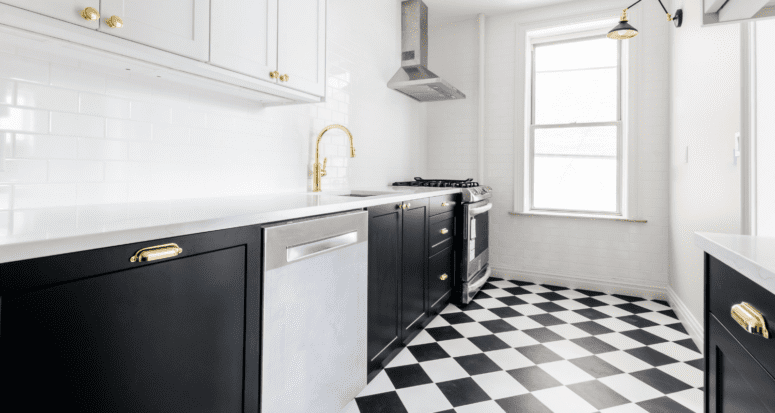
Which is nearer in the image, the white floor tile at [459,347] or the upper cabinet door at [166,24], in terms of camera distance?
the upper cabinet door at [166,24]

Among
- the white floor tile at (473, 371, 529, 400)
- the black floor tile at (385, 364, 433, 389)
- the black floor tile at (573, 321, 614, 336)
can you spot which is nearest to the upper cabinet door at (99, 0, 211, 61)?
the black floor tile at (385, 364, 433, 389)

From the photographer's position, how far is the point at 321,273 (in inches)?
60.2

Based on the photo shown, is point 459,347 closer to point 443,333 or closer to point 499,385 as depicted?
point 443,333

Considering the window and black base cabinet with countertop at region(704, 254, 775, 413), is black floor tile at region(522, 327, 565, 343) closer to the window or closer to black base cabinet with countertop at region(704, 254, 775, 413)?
black base cabinet with countertop at region(704, 254, 775, 413)

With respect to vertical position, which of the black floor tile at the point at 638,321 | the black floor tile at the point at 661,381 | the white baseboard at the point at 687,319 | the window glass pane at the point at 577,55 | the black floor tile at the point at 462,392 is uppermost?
the window glass pane at the point at 577,55

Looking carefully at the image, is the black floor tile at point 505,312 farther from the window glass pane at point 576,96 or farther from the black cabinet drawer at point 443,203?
the window glass pane at point 576,96

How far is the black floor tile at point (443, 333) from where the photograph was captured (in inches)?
102

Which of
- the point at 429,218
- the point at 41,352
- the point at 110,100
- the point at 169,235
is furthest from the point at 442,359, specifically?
the point at 110,100

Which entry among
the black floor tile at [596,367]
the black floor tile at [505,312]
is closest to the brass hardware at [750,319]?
the black floor tile at [596,367]

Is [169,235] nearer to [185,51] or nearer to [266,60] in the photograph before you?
[185,51]

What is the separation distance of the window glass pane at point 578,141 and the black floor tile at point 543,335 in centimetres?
202

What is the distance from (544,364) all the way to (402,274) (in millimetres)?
976

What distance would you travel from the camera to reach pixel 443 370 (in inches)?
84.5

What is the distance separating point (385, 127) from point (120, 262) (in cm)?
299
